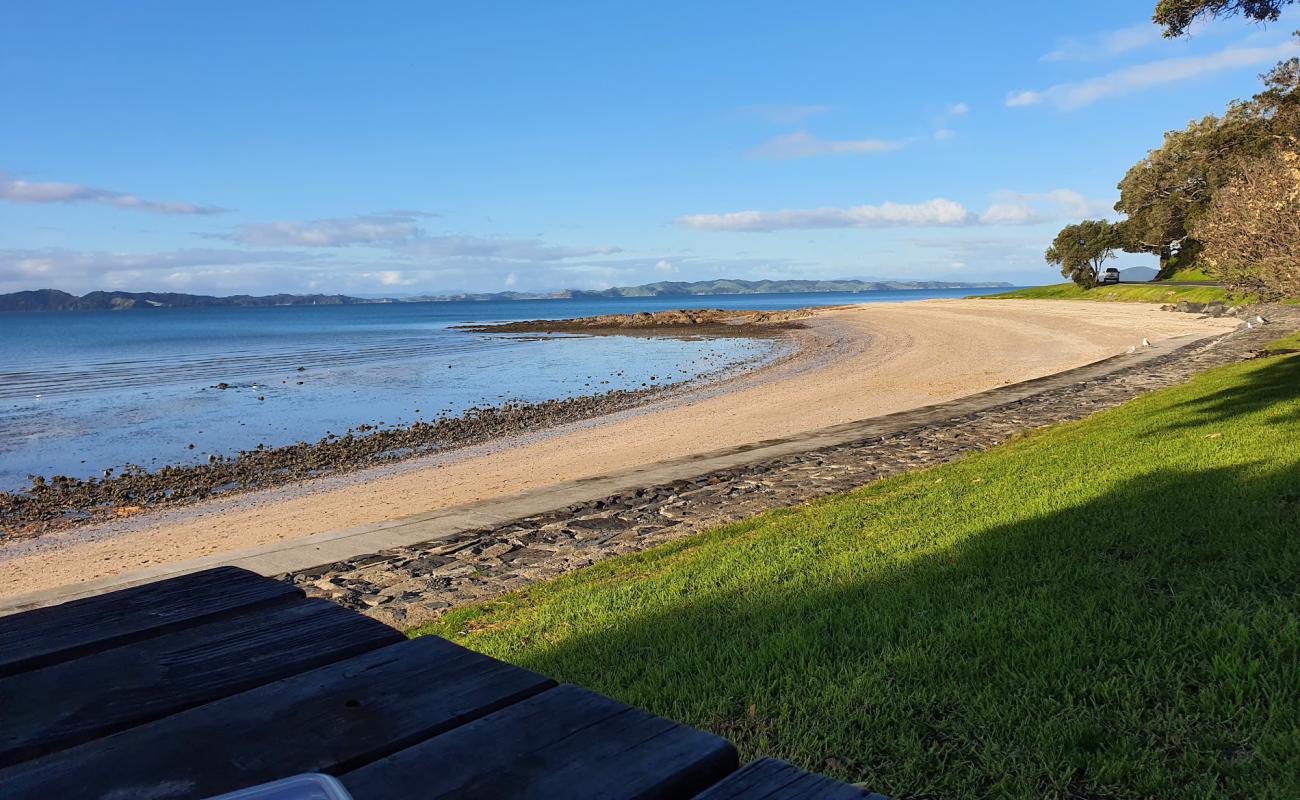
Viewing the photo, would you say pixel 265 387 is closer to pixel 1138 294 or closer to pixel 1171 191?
pixel 1171 191

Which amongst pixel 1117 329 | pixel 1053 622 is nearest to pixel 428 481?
pixel 1053 622

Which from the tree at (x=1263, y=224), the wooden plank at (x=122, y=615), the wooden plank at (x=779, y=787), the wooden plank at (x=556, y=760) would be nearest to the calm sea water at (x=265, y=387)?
the wooden plank at (x=122, y=615)

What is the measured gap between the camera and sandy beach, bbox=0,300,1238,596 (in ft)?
36.7

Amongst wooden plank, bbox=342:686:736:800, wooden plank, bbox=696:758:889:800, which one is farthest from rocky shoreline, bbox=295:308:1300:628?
wooden plank, bbox=696:758:889:800

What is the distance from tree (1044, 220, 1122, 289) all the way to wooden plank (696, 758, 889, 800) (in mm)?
83250

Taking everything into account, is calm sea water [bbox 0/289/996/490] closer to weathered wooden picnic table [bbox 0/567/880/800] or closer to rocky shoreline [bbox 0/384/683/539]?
rocky shoreline [bbox 0/384/683/539]

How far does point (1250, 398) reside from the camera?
1190 cm

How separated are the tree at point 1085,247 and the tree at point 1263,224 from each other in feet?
224

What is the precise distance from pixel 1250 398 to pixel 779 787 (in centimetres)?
1379

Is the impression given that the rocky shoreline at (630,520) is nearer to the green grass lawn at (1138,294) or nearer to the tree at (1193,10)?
the tree at (1193,10)

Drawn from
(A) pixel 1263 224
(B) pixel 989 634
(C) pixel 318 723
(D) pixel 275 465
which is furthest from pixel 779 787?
(D) pixel 275 465

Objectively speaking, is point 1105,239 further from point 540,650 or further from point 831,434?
point 540,650

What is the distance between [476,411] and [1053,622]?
873 inches

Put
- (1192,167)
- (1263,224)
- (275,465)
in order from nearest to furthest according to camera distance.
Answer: (1263,224)
(275,465)
(1192,167)
